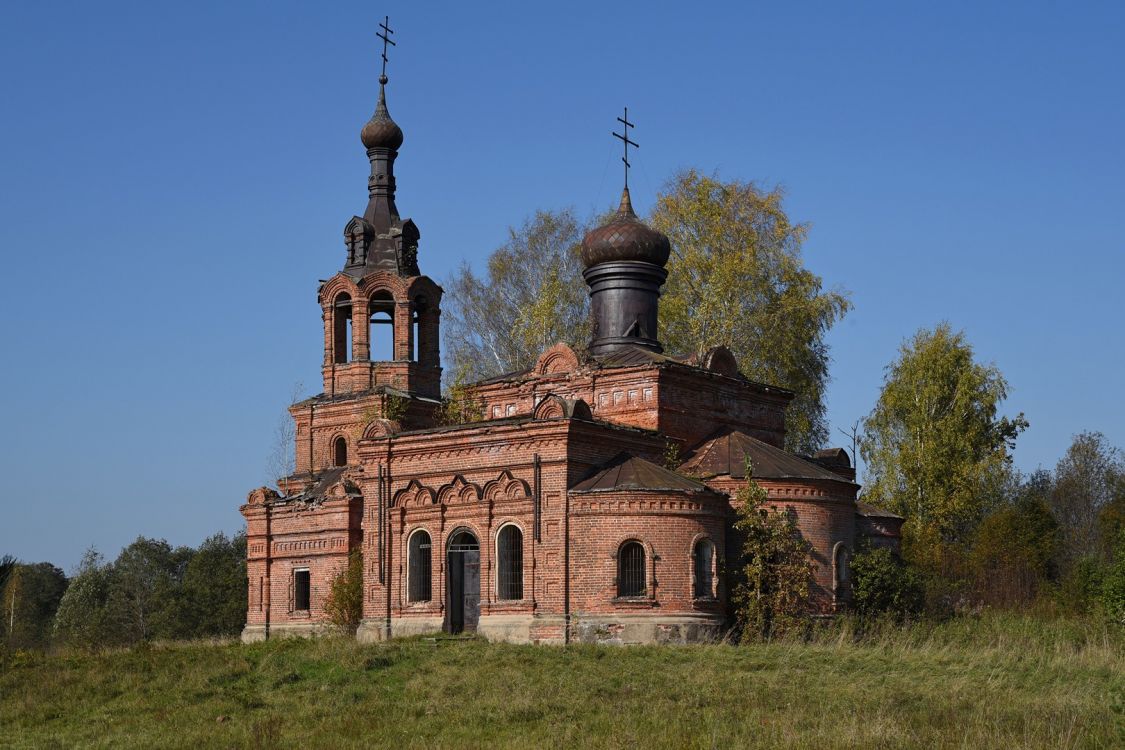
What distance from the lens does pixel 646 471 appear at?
2297 cm

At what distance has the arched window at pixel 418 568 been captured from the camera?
81.1 feet

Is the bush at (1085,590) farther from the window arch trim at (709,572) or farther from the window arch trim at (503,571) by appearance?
the window arch trim at (503,571)

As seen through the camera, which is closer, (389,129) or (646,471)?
(646,471)

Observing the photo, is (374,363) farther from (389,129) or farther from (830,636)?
(830,636)

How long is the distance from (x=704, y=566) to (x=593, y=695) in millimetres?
6575

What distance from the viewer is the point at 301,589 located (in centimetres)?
2880

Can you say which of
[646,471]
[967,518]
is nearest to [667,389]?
[646,471]

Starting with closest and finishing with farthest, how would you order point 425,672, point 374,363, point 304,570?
point 425,672 < point 304,570 < point 374,363

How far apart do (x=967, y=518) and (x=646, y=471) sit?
1769 centimetres

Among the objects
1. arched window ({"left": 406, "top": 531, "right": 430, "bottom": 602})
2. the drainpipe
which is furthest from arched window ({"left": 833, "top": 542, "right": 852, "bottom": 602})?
arched window ({"left": 406, "top": 531, "right": 430, "bottom": 602})

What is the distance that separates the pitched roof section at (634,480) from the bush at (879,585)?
3.52 metres

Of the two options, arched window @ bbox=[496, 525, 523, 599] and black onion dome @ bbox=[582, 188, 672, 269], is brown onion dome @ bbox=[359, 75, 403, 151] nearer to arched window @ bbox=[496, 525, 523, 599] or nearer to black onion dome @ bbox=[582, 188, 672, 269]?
black onion dome @ bbox=[582, 188, 672, 269]

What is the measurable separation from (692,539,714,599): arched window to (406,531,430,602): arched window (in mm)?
4962

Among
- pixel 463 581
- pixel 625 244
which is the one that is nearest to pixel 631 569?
pixel 463 581
